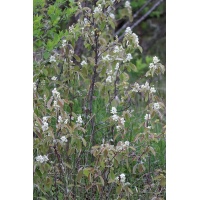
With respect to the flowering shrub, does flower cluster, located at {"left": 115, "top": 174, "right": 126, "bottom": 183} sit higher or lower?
lower

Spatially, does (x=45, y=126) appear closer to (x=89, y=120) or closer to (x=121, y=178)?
(x=89, y=120)

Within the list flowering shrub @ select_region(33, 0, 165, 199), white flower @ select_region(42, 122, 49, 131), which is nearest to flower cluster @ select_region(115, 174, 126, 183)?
flowering shrub @ select_region(33, 0, 165, 199)

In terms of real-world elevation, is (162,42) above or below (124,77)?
above

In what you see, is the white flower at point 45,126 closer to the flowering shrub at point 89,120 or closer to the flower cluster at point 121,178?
the flowering shrub at point 89,120

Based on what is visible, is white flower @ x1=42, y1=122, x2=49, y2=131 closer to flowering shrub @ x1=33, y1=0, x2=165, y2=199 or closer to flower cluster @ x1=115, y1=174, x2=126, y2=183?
flowering shrub @ x1=33, y1=0, x2=165, y2=199

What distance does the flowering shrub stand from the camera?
2.61 m

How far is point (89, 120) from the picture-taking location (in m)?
2.79

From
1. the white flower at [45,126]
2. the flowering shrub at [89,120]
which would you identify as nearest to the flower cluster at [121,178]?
the flowering shrub at [89,120]

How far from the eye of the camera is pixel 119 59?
2738mm

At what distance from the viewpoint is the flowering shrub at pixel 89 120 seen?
261 centimetres
